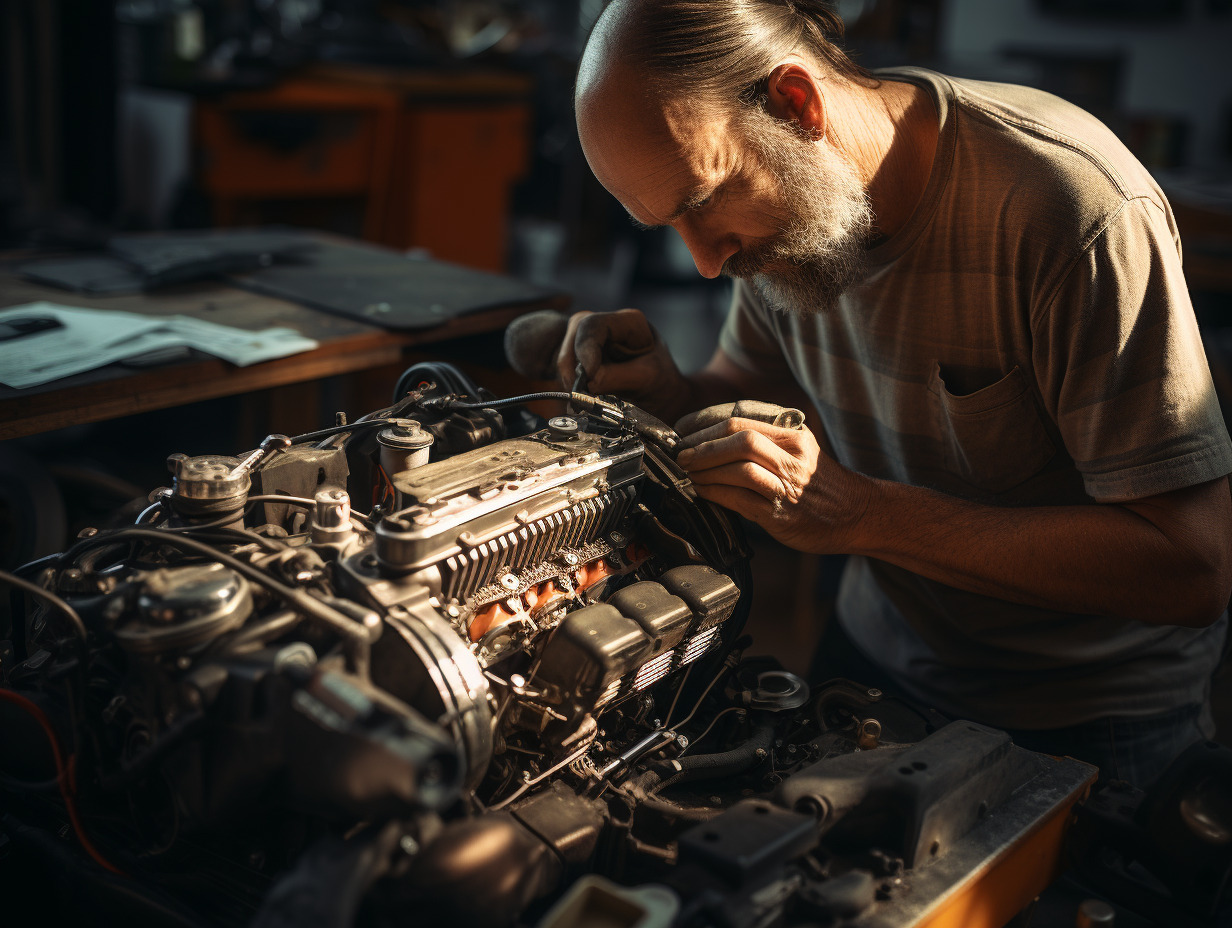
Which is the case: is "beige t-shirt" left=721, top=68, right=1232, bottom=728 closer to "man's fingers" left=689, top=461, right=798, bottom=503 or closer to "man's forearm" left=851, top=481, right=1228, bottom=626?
"man's forearm" left=851, top=481, right=1228, bottom=626

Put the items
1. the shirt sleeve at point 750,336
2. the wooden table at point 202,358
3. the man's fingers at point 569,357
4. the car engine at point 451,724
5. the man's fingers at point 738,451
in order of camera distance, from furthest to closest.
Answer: the shirt sleeve at point 750,336 → the man's fingers at point 569,357 → the wooden table at point 202,358 → the man's fingers at point 738,451 → the car engine at point 451,724

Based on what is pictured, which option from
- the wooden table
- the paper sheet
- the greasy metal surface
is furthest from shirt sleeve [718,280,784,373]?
the greasy metal surface

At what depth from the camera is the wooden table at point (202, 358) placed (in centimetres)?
146

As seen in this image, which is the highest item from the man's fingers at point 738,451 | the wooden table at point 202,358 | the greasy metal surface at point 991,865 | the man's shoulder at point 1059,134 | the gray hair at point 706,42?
the gray hair at point 706,42

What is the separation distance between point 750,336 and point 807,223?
500 mm

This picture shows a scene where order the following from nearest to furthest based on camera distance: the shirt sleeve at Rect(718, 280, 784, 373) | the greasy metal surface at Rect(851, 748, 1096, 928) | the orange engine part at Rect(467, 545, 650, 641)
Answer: the greasy metal surface at Rect(851, 748, 1096, 928)
the orange engine part at Rect(467, 545, 650, 641)
the shirt sleeve at Rect(718, 280, 784, 373)

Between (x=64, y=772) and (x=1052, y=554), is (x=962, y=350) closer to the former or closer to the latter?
(x=1052, y=554)

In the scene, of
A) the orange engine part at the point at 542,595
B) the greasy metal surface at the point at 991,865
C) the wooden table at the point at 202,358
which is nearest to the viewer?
the greasy metal surface at the point at 991,865

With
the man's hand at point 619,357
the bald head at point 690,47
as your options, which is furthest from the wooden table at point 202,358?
the bald head at point 690,47

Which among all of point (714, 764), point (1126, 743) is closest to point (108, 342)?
point (714, 764)

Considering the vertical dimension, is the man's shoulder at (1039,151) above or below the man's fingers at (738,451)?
above

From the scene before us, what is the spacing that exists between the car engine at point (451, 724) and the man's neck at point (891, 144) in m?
0.46

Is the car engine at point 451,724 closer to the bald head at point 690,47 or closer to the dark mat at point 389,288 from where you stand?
the bald head at point 690,47

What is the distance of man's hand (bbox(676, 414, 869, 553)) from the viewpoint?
46.9 inches
